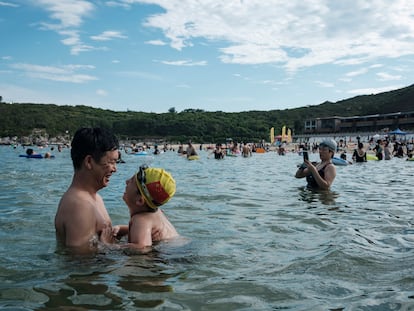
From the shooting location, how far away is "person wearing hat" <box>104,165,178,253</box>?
3.71 m

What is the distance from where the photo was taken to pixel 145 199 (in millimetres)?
3752

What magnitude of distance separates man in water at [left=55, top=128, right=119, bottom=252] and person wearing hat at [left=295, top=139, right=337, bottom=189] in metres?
5.80

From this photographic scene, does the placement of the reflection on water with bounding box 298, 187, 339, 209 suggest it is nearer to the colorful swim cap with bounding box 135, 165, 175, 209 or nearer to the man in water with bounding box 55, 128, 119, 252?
the colorful swim cap with bounding box 135, 165, 175, 209

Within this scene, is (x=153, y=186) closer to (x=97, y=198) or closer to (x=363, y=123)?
(x=97, y=198)

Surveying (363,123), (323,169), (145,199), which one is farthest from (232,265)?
(363,123)

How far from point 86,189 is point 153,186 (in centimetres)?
58

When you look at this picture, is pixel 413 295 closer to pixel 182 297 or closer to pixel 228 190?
pixel 182 297

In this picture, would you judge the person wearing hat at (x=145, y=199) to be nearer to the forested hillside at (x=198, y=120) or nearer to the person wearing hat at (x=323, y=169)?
the person wearing hat at (x=323, y=169)

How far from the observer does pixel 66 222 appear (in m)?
3.63

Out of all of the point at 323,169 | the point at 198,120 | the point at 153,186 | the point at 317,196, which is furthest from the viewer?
the point at 198,120

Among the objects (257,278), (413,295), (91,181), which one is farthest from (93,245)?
(413,295)

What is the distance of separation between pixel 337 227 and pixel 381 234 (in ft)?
1.95

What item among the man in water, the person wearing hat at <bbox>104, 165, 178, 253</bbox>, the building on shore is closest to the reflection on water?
the person wearing hat at <bbox>104, 165, 178, 253</bbox>

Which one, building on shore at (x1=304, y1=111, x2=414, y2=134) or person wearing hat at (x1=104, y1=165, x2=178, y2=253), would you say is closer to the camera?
person wearing hat at (x1=104, y1=165, x2=178, y2=253)
